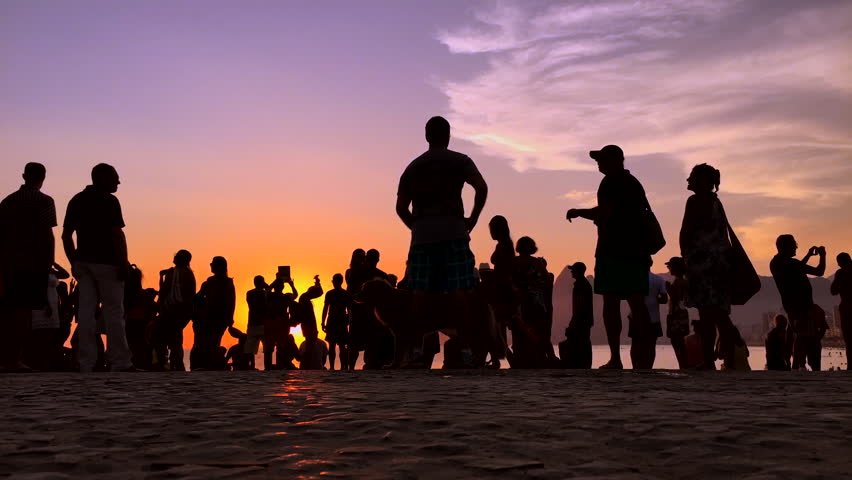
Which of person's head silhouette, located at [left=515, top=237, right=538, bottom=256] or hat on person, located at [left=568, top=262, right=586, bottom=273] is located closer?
person's head silhouette, located at [left=515, top=237, right=538, bottom=256]

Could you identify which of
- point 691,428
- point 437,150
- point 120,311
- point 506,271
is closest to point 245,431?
point 691,428

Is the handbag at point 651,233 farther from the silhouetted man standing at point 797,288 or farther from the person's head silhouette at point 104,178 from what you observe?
the person's head silhouette at point 104,178

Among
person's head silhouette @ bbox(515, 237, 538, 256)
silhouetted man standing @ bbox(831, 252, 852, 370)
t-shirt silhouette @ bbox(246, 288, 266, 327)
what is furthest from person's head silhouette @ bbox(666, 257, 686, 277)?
t-shirt silhouette @ bbox(246, 288, 266, 327)

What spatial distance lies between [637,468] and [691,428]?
0.75 meters

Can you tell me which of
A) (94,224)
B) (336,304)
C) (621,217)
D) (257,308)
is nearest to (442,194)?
(621,217)

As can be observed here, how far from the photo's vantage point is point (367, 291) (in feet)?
24.7

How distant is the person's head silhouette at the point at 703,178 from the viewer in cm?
757

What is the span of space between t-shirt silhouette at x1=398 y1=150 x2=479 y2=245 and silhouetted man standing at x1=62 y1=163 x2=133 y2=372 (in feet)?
9.81

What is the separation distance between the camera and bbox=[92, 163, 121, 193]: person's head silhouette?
789 cm

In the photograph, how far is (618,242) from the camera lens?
7.32 meters

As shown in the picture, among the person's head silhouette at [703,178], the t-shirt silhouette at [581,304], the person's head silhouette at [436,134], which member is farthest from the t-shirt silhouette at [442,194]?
the t-shirt silhouette at [581,304]

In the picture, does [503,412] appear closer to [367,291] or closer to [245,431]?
[245,431]

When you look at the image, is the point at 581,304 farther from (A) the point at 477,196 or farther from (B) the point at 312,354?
(A) the point at 477,196

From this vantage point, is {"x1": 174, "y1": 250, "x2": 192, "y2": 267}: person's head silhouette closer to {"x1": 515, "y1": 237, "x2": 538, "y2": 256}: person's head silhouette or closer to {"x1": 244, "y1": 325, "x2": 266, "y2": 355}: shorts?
{"x1": 244, "y1": 325, "x2": 266, "y2": 355}: shorts
